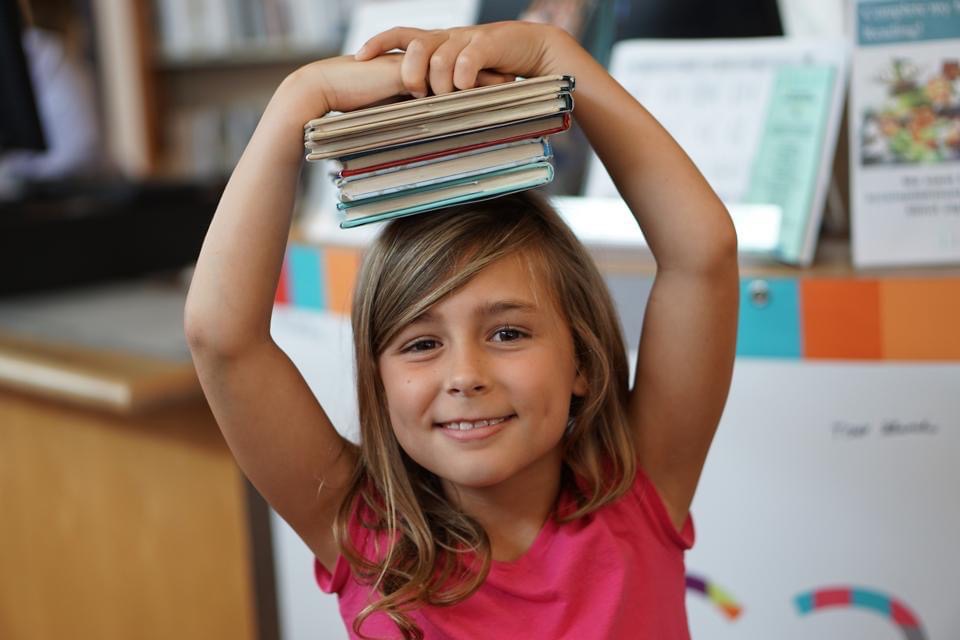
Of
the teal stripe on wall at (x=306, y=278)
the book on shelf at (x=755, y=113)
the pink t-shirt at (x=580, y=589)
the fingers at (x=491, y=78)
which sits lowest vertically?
the teal stripe on wall at (x=306, y=278)

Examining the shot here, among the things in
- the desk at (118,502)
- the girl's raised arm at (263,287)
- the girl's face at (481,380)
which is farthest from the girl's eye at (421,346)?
the desk at (118,502)

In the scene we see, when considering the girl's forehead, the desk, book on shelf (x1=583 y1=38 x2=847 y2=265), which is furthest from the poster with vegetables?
the desk

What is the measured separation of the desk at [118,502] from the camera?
6.75 feet

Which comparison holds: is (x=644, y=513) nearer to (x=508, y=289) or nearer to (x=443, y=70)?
(x=508, y=289)

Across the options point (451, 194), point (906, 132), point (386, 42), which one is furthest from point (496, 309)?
point (906, 132)

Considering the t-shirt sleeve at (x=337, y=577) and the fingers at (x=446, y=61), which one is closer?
the fingers at (x=446, y=61)

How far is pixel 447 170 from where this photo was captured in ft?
2.79

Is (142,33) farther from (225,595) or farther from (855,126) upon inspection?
(855,126)

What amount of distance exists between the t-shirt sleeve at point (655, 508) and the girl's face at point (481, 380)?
0.14m

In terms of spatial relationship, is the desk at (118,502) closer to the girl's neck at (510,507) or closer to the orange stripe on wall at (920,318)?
the girl's neck at (510,507)

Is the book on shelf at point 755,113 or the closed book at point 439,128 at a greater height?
the closed book at point 439,128

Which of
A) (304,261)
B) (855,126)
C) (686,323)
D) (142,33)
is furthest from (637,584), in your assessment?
(142,33)

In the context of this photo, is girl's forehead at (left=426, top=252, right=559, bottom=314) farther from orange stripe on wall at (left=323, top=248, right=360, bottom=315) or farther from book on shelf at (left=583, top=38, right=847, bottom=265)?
orange stripe on wall at (left=323, top=248, right=360, bottom=315)

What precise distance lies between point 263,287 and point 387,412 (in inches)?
6.6
